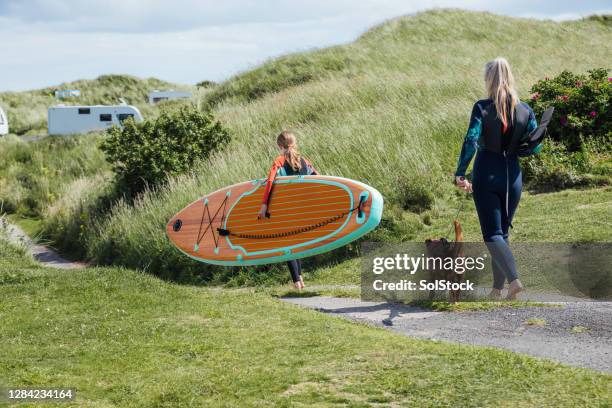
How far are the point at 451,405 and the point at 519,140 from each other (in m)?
3.09

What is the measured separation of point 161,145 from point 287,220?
819 centimetres

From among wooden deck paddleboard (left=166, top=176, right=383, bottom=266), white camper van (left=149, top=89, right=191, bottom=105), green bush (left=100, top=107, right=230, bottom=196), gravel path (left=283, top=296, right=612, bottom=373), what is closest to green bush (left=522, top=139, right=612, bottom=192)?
wooden deck paddleboard (left=166, top=176, right=383, bottom=266)

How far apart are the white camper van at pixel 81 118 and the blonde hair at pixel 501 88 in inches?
1061

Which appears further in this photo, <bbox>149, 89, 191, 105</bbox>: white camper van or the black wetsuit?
<bbox>149, 89, 191, 105</bbox>: white camper van

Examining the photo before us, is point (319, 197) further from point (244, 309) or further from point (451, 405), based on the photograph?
point (451, 405)

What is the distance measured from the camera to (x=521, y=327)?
7.03 m

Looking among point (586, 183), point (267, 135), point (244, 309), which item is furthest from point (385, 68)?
point (244, 309)

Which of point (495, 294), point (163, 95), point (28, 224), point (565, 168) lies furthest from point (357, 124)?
point (163, 95)

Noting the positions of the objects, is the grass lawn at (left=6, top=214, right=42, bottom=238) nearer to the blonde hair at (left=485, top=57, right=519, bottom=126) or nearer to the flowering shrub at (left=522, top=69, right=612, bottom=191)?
the flowering shrub at (left=522, top=69, right=612, bottom=191)

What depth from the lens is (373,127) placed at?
1634 cm

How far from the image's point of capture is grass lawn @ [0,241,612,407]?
5.33 meters

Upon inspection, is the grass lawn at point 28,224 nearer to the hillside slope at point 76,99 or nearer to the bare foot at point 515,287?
the bare foot at point 515,287

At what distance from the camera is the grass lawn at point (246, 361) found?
17.5 ft

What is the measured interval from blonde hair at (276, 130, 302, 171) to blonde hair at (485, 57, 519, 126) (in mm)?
2974
